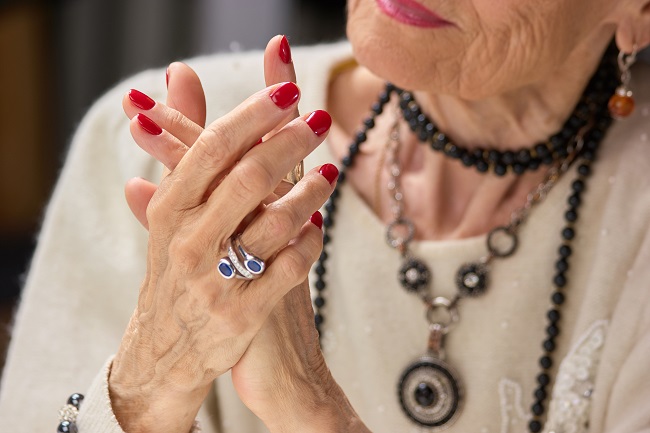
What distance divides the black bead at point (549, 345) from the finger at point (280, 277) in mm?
468

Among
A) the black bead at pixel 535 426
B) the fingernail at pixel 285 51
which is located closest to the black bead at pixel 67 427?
the fingernail at pixel 285 51

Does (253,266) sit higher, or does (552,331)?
(253,266)

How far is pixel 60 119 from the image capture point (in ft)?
11.1

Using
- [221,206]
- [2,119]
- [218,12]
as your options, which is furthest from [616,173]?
[2,119]

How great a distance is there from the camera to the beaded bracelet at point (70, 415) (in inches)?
43.1

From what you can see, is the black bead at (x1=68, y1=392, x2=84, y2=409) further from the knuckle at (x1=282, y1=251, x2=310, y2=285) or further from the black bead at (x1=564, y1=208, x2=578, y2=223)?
the black bead at (x1=564, y1=208, x2=578, y2=223)

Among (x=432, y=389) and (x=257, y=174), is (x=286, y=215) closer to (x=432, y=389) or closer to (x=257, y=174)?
(x=257, y=174)

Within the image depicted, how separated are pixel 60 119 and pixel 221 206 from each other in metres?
2.64

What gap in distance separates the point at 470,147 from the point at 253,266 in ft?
1.83

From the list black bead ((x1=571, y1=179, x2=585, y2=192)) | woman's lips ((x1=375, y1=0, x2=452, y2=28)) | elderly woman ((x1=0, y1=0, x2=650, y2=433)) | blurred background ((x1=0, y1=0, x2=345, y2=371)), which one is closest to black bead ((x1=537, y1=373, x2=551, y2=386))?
elderly woman ((x1=0, y1=0, x2=650, y2=433))

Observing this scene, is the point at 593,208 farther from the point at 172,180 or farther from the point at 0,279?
the point at 0,279

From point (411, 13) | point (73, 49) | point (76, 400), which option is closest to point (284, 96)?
point (411, 13)

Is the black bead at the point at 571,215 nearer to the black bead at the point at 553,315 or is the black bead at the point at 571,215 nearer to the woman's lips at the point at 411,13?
the black bead at the point at 553,315

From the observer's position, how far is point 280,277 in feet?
3.06
